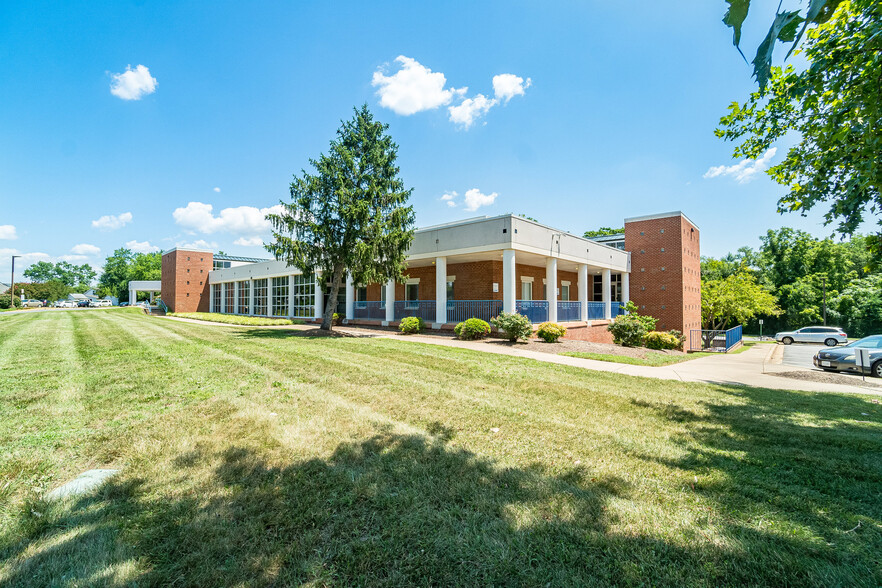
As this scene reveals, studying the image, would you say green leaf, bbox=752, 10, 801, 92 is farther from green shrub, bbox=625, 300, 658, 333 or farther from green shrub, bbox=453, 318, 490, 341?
green shrub, bbox=625, 300, 658, 333

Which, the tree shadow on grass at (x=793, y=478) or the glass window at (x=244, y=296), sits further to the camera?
the glass window at (x=244, y=296)

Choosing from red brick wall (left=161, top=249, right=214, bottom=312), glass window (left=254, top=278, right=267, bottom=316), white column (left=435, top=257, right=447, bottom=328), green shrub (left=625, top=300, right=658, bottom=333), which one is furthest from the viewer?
red brick wall (left=161, top=249, right=214, bottom=312)

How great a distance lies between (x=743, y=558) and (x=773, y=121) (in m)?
8.19

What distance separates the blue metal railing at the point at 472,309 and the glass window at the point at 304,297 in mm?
13336

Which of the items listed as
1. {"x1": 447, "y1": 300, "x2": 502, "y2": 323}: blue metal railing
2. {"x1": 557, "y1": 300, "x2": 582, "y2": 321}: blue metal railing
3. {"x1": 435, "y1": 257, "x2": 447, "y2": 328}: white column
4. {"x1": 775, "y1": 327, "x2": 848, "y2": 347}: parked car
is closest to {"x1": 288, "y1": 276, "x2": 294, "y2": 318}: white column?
{"x1": 447, "y1": 300, "x2": 502, "y2": 323}: blue metal railing

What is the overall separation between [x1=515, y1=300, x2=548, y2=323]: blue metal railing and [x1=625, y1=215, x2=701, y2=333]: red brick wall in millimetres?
11003

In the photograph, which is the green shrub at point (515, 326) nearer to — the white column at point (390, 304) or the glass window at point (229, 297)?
the white column at point (390, 304)

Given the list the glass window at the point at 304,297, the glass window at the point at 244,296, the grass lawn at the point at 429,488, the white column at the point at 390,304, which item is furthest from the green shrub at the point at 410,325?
the glass window at the point at 244,296

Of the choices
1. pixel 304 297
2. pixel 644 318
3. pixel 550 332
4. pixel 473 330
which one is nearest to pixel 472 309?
pixel 473 330

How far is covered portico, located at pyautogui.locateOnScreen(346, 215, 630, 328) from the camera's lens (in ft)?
54.6

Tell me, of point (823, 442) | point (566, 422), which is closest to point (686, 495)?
point (566, 422)

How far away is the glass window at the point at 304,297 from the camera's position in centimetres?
2881

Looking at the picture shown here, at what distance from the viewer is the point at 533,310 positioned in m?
17.2

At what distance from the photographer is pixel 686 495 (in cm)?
312
